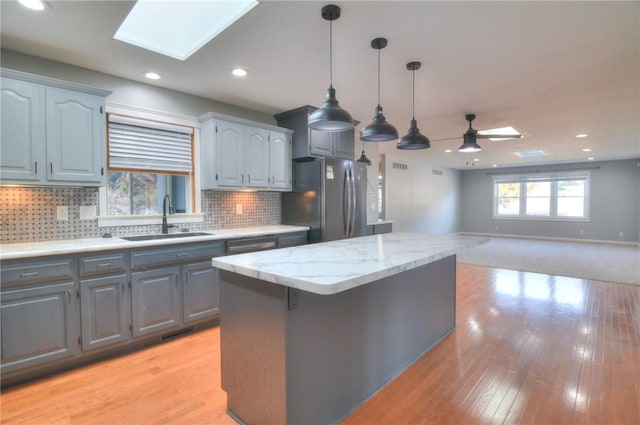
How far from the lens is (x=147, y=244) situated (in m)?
2.67

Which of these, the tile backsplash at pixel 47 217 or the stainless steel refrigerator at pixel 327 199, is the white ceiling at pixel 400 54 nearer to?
the stainless steel refrigerator at pixel 327 199

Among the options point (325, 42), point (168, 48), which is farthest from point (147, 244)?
point (325, 42)

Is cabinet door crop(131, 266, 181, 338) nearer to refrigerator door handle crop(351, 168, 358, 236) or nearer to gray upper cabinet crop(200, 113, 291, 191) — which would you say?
gray upper cabinet crop(200, 113, 291, 191)

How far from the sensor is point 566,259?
684cm

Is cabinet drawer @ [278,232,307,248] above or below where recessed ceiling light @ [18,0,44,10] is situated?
below

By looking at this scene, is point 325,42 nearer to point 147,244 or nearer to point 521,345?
point 147,244

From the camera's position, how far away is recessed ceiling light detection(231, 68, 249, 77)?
2.92m

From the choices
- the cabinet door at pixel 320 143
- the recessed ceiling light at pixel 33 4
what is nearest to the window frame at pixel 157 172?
the recessed ceiling light at pixel 33 4

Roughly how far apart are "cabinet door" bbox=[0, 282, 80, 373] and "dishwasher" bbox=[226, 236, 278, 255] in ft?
4.25

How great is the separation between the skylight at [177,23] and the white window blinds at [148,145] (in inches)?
37.3

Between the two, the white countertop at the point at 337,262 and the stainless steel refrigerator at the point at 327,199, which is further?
the stainless steel refrigerator at the point at 327,199

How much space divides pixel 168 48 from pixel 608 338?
463cm

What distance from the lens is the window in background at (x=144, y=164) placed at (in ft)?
10.3

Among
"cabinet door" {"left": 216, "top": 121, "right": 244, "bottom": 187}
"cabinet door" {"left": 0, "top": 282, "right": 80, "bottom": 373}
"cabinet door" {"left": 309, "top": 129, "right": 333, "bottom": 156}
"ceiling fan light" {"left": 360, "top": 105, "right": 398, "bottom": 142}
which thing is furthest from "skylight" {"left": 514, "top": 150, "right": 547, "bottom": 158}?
"cabinet door" {"left": 0, "top": 282, "right": 80, "bottom": 373}
